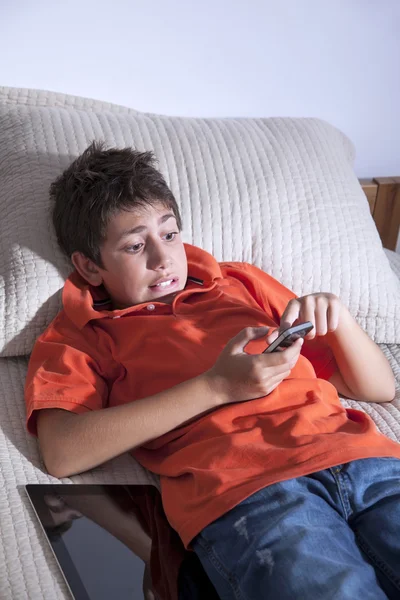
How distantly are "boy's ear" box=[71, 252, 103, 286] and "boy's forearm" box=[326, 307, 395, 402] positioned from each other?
405mm

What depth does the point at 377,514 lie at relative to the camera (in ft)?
3.35

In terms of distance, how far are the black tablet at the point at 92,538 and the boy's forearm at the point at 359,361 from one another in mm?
403

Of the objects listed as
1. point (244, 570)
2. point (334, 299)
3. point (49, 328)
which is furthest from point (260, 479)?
point (49, 328)

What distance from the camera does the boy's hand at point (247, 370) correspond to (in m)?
1.09

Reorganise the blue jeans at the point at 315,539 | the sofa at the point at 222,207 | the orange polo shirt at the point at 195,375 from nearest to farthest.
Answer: the blue jeans at the point at 315,539
the orange polo shirt at the point at 195,375
the sofa at the point at 222,207

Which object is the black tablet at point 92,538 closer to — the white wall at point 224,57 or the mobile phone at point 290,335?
the mobile phone at point 290,335

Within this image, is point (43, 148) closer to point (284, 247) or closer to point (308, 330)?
point (284, 247)

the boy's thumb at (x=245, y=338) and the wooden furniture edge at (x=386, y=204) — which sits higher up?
the boy's thumb at (x=245, y=338)

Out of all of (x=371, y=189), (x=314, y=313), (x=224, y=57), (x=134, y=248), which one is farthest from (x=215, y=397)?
(x=371, y=189)

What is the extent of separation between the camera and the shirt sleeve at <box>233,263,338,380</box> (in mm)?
1315

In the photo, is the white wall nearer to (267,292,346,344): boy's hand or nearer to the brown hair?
the brown hair

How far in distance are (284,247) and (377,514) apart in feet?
2.11

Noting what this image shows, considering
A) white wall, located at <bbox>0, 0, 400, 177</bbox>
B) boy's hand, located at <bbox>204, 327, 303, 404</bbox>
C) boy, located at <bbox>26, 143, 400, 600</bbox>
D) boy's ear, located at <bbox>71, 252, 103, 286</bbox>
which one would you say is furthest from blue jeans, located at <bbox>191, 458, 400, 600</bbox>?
white wall, located at <bbox>0, 0, 400, 177</bbox>

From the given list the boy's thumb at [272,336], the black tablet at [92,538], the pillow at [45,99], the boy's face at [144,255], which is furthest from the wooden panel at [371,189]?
the black tablet at [92,538]
